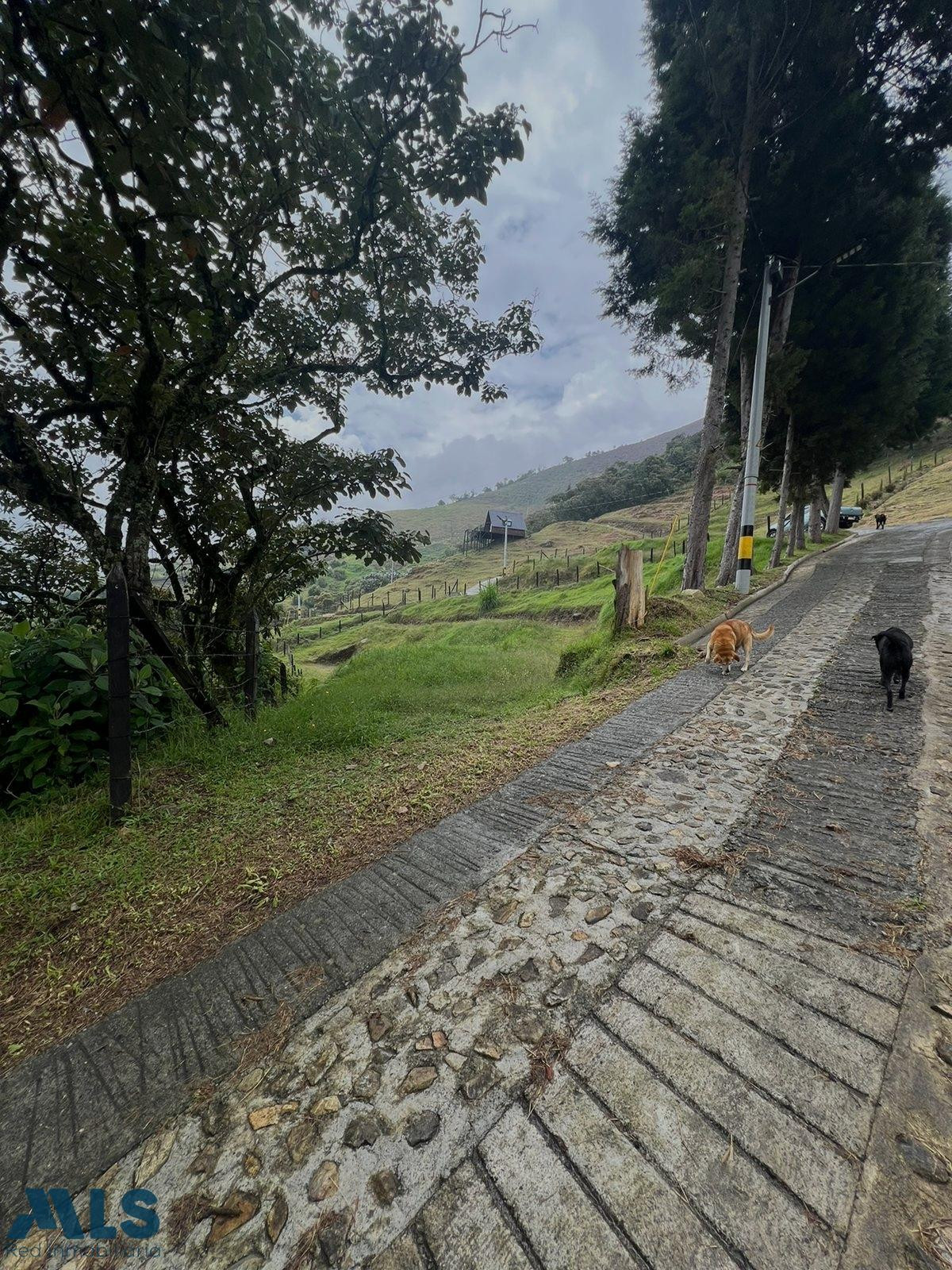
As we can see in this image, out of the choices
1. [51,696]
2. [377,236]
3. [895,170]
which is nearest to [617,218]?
[895,170]

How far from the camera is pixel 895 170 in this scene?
33.5ft

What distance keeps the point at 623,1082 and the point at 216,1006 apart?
1567 mm

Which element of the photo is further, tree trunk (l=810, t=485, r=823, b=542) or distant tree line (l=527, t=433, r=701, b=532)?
distant tree line (l=527, t=433, r=701, b=532)

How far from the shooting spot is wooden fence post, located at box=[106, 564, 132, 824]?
3.24 metres

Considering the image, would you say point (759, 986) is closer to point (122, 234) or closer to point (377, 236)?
point (122, 234)

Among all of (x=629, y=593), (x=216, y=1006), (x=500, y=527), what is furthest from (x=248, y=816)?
(x=500, y=527)

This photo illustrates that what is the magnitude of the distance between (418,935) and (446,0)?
5.45 m

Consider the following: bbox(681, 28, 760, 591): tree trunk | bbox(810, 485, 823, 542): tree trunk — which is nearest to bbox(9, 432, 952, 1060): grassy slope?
bbox(681, 28, 760, 591): tree trunk

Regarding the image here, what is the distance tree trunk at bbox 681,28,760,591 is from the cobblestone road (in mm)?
7688

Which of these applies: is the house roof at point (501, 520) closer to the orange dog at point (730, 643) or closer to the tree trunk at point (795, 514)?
the tree trunk at point (795, 514)

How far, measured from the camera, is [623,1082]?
4.99 ft

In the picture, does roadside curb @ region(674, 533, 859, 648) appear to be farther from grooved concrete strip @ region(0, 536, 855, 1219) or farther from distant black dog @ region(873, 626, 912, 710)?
grooved concrete strip @ region(0, 536, 855, 1219)

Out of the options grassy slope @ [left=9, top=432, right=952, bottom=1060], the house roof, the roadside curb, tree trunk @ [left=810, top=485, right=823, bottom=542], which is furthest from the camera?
the house roof
